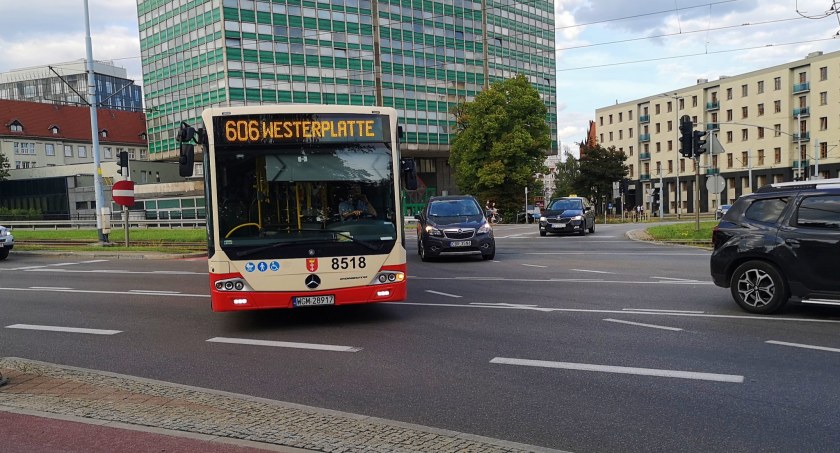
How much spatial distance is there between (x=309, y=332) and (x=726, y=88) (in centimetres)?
8440

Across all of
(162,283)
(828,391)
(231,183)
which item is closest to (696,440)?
(828,391)

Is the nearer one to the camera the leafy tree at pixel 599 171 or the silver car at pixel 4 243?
the silver car at pixel 4 243

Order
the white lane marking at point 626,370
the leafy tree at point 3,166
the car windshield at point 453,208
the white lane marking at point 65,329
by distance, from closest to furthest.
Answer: the white lane marking at point 626,370 < the white lane marking at point 65,329 < the car windshield at point 453,208 < the leafy tree at point 3,166

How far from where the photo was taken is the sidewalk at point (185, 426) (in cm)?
433

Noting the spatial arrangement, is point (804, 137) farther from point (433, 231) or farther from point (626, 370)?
point (626, 370)

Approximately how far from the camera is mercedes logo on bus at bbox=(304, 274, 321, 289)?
850 cm

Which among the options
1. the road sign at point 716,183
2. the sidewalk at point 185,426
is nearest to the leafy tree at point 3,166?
the road sign at point 716,183

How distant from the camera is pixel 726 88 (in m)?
81.8

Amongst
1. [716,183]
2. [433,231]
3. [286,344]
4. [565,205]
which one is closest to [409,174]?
[286,344]

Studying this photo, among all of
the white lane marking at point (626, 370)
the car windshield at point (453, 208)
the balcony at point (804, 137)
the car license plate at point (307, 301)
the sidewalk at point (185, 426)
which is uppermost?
the balcony at point (804, 137)

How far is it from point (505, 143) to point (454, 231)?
39.3 meters

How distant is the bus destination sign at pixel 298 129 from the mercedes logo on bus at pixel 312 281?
171 cm

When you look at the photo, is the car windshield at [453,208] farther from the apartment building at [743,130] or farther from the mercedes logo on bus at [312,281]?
the apartment building at [743,130]

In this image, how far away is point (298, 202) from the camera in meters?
8.45
